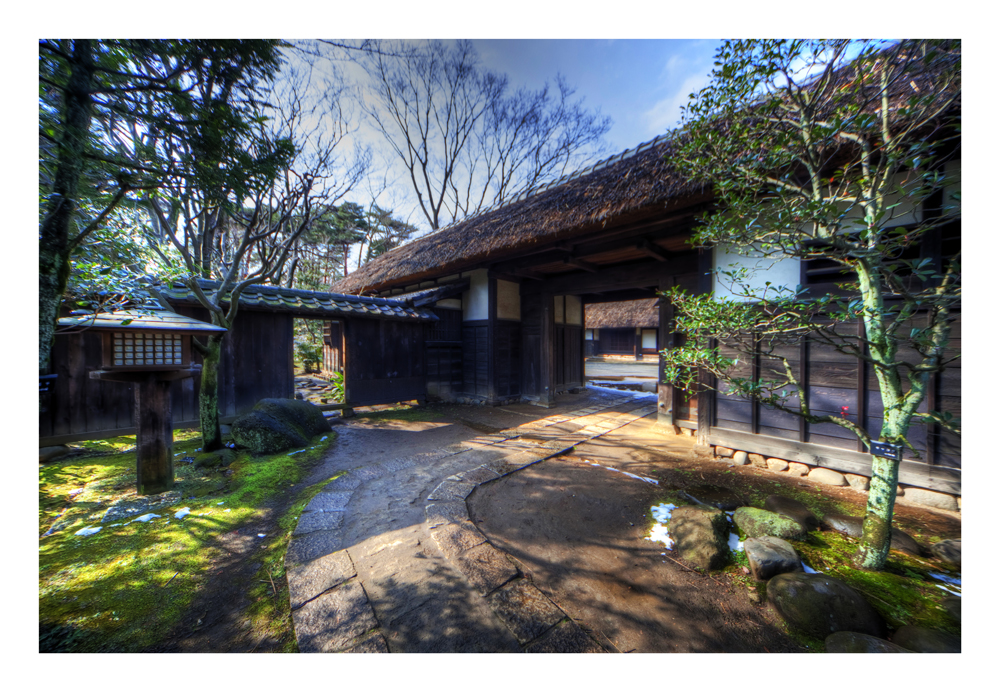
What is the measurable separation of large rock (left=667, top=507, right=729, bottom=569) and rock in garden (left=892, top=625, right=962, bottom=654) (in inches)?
29.7

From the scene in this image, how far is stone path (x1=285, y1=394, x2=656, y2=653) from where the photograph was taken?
5.19 ft

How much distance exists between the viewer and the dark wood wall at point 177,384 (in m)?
4.19

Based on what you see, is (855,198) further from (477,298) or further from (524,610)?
(477,298)

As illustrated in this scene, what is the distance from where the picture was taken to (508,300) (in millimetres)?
7805

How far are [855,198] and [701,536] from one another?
265 cm

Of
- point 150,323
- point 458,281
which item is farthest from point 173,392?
point 458,281

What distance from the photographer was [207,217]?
19.5 feet

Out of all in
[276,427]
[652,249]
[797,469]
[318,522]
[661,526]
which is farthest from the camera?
[652,249]

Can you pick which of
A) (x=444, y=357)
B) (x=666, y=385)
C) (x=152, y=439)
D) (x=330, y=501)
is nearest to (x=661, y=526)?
(x=330, y=501)

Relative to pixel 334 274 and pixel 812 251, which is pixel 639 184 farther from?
pixel 334 274

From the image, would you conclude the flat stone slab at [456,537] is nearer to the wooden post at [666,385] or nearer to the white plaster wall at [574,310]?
the wooden post at [666,385]

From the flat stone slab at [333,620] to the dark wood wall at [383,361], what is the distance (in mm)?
5222

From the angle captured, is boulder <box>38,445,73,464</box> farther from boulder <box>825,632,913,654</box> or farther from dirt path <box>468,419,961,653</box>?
boulder <box>825,632,913,654</box>

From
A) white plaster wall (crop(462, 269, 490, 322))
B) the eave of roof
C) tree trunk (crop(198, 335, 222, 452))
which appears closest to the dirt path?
tree trunk (crop(198, 335, 222, 452))
